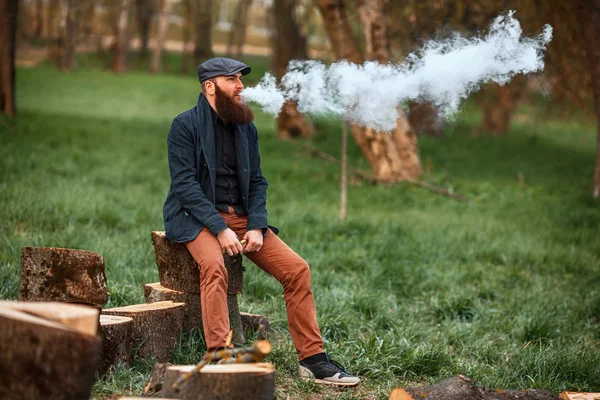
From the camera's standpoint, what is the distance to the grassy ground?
5301mm

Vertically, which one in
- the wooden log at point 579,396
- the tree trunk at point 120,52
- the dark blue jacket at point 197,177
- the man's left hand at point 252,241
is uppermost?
the tree trunk at point 120,52

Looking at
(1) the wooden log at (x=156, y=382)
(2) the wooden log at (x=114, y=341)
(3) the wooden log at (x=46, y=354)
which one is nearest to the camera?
(3) the wooden log at (x=46, y=354)

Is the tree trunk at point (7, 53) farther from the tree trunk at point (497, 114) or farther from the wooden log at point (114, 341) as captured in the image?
the tree trunk at point (497, 114)

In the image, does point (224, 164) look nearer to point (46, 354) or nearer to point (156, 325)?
point (156, 325)

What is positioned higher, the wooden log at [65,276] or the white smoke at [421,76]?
the white smoke at [421,76]

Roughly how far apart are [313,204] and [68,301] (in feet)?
Answer: 22.8

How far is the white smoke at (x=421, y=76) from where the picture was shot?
559cm

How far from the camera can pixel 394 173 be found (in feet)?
44.2

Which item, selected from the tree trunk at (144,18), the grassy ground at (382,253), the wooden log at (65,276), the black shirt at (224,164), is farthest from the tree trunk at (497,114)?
the wooden log at (65,276)

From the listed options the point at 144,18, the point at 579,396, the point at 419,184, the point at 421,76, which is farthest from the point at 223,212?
the point at 144,18

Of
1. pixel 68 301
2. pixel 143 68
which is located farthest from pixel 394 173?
pixel 143 68

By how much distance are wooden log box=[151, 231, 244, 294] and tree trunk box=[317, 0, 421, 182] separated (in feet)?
26.6

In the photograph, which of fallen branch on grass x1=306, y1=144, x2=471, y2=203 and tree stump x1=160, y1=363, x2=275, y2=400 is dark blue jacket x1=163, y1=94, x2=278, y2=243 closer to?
tree stump x1=160, y1=363, x2=275, y2=400

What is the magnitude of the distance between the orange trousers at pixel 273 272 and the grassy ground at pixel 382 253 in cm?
33
